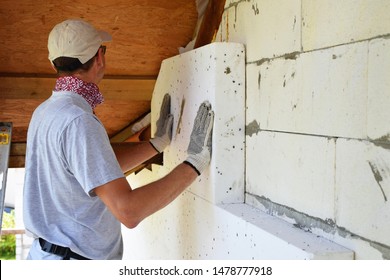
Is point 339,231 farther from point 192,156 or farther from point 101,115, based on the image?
point 101,115

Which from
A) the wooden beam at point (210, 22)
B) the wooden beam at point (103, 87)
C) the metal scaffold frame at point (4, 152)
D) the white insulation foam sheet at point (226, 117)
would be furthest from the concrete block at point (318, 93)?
the metal scaffold frame at point (4, 152)

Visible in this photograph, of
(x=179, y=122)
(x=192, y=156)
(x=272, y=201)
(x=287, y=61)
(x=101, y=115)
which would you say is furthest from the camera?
(x=101, y=115)

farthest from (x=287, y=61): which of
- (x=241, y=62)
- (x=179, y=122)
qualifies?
(x=179, y=122)

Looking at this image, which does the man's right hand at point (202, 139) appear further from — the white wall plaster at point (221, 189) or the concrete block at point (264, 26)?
the concrete block at point (264, 26)

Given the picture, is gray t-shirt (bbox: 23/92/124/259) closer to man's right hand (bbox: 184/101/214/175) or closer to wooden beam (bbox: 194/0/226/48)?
man's right hand (bbox: 184/101/214/175)

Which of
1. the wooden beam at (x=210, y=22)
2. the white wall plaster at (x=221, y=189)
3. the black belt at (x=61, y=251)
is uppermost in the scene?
the wooden beam at (x=210, y=22)

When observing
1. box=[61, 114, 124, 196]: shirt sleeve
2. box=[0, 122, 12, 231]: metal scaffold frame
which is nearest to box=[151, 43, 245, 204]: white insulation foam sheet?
box=[61, 114, 124, 196]: shirt sleeve

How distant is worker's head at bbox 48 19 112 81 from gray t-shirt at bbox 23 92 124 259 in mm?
162

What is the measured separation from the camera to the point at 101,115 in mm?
3740

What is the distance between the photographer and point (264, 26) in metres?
2.13

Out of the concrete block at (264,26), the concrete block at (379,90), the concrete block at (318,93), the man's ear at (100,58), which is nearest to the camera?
the concrete block at (379,90)

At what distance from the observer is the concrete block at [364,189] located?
4.74 ft

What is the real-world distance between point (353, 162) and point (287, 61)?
1.78 feet

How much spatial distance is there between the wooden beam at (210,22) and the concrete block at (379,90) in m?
1.29
